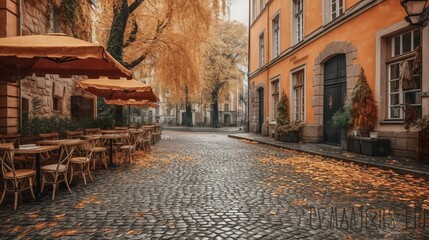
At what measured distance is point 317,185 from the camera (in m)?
5.71

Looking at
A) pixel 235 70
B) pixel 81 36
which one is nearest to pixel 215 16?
pixel 81 36

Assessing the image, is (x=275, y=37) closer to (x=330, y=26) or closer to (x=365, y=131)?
(x=330, y=26)

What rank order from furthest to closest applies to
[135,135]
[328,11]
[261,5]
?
1. [261,5]
2. [328,11]
3. [135,135]

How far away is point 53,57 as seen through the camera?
5.09 m

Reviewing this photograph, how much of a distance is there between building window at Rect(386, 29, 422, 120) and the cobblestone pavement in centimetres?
267

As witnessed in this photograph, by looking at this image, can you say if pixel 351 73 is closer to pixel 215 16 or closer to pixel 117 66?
pixel 215 16

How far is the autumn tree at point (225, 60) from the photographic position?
116 ft

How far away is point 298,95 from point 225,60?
2131 centimetres

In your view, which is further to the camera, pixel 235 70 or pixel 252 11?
pixel 235 70

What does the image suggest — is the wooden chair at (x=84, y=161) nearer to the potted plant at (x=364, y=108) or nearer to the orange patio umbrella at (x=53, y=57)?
the orange patio umbrella at (x=53, y=57)

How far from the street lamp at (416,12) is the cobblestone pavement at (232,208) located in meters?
3.83

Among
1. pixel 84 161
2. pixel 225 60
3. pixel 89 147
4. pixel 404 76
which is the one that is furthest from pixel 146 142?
pixel 225 60

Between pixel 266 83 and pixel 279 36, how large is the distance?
353 cm

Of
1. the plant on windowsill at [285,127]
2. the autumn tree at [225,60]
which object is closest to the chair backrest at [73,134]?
the plant on windowsill at [285,127]
